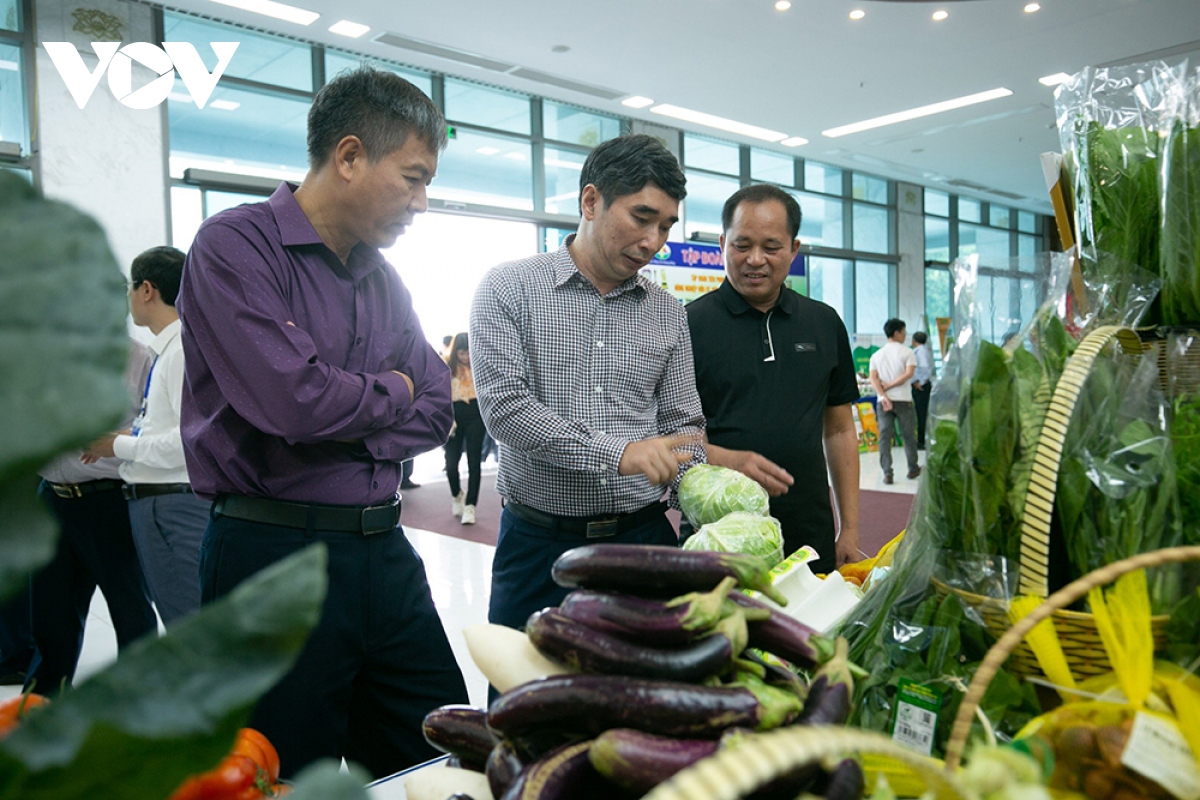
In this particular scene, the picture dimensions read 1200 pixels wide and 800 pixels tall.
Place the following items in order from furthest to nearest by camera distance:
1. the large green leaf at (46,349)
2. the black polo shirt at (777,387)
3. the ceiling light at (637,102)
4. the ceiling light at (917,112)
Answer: the ceiling light at (917,112) → the ceiling light at (637,102) → the black polo shirt at (777,387) → the large green leaf at (46,349)

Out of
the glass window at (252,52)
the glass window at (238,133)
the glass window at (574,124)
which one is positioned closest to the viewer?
the glass window at (252,52)

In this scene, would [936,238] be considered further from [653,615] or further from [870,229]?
[653,615]

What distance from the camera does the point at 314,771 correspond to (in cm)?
39

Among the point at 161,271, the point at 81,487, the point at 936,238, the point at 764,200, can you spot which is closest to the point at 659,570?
the point at 764,200

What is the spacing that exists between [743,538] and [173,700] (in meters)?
1.18

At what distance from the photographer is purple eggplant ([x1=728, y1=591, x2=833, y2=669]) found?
33.6 inches

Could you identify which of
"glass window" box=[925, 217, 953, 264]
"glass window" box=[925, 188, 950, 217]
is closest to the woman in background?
"glass window" box=[925, 217, 953, 264]

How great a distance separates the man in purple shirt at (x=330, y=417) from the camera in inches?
64.9

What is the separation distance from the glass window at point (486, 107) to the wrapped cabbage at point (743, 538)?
26.8 feet

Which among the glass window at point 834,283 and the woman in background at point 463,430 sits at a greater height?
the glass window at point 834,283

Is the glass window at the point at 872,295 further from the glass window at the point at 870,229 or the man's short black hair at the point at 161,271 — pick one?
the man's short black hair at the point at 161,271

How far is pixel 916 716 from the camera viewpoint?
3.25 ft

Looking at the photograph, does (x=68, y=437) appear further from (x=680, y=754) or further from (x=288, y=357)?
(x=288, y=357)

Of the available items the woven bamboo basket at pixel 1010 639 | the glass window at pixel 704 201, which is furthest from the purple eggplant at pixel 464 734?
the glass window at pixel 704 201
